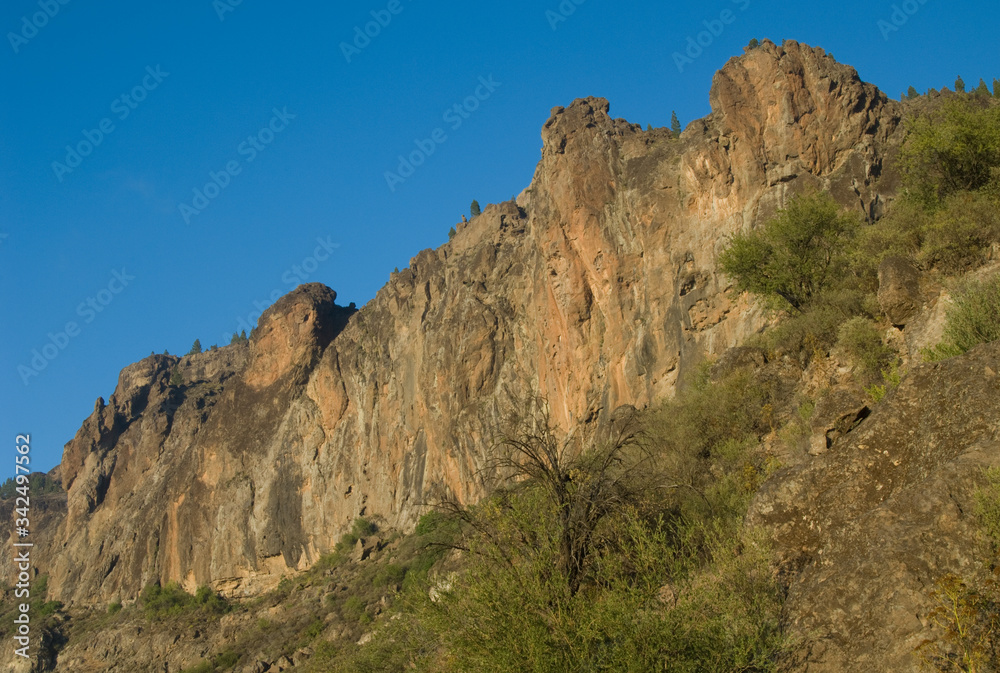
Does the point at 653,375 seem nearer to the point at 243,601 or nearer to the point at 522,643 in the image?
the point at 522,643

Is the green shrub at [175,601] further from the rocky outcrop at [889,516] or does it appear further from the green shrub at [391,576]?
the rocky outcrop at [889,516]

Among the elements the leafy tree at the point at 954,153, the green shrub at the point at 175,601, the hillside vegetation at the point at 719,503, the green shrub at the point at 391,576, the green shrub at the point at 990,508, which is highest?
the green shrub at the point at 175,601

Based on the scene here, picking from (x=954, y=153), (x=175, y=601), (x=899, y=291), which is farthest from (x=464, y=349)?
(x=899, y=291)

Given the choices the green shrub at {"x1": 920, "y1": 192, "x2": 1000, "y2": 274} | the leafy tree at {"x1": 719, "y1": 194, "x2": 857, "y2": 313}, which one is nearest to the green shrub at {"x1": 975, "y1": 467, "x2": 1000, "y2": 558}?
the green shrub at {"x1": 920, "y1": 192, "x2": 1000, "y2": 274}

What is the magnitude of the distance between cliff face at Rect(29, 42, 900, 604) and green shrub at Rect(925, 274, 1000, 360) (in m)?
21.3

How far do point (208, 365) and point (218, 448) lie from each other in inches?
1523

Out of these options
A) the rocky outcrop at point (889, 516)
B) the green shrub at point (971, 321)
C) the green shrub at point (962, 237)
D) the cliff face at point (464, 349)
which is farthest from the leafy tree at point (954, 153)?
the rocky outcrop at point (889, 516)

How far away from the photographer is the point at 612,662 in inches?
375

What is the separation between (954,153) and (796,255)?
545 cm

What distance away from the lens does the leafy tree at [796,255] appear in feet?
83.3

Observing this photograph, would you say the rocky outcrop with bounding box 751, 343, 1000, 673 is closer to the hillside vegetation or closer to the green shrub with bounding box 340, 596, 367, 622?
the hillside vegetation

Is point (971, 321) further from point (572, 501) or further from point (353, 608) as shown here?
point (353, 608)

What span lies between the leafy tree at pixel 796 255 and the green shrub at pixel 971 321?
10.0 meters

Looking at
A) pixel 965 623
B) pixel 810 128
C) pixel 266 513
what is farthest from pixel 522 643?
pixel 266 513
